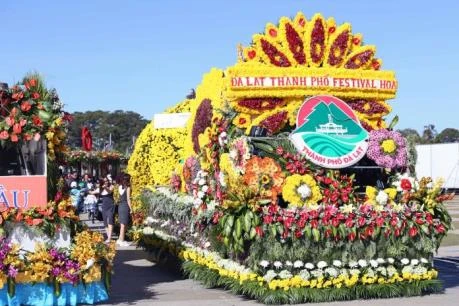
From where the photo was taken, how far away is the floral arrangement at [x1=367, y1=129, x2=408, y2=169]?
999 cm

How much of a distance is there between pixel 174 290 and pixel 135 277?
1.69 metres

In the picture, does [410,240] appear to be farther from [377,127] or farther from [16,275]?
[16,275]

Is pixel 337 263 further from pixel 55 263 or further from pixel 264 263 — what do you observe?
pixel 55 263

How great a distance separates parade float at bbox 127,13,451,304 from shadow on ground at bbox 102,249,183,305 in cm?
63

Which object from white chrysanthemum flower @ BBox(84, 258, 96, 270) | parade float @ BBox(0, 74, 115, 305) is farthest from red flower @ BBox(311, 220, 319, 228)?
white chrysanthemum flower @ BBox(84, 258, 96, 270)

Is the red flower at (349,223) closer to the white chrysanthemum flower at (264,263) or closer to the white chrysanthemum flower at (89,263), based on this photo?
the white chrysanthemum flower at (264,263)

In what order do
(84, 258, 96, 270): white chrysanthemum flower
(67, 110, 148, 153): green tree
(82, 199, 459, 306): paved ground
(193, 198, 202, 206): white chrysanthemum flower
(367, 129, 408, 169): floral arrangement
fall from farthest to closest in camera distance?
(67, 110, 148, 153): green tree → (193, 198, 202, 206): white chrysanthemum flower → (367, 129, 408, 169): floral arrangement → (82, 199, 459, 306): paved ground → (84, 258, 96, 270): white chrysanthemum flower

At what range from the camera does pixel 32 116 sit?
350 inches

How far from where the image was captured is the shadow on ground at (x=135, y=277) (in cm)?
950

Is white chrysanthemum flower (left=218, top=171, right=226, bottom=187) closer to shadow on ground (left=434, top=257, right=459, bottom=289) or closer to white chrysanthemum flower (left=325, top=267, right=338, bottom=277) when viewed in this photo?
white chrysanthemum flower (left=325, top=267, right=338, bottom=277)

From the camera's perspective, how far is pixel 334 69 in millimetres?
10109

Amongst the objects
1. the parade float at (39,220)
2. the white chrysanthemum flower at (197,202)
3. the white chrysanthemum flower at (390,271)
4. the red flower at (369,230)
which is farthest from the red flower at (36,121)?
the white chrysanthemum flower at (390,271)

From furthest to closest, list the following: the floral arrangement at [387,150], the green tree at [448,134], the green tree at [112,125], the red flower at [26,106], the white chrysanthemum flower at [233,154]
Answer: the green tree at [112,125], the green tree at [448,134], the floral arrangement at [387,150], the white chrysanthemum flower at [233,154], the red flower at [26,106]

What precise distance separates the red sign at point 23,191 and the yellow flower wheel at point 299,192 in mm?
3098
